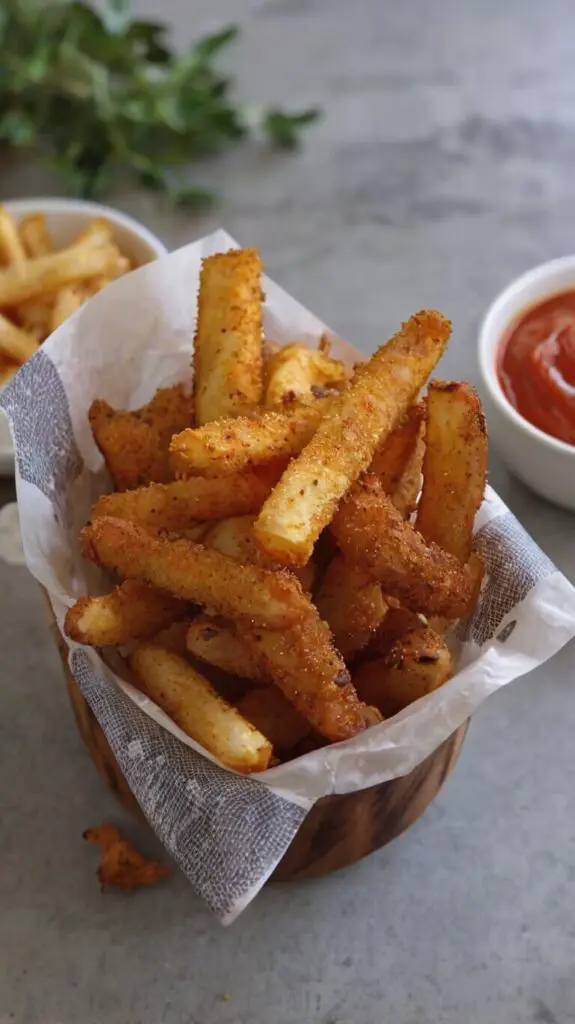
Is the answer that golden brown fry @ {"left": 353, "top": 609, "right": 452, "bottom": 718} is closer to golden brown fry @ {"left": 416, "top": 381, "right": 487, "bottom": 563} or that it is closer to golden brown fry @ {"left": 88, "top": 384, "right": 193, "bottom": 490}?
golden brown fry @ {"left": 416, "top": 381, "right": 487, "bottom": 563}

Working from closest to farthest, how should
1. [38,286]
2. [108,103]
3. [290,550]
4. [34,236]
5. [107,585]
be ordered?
[290,550], [107,585], [38,286], [34,236], [108,103]

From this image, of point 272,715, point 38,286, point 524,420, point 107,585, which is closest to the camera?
point 272,715

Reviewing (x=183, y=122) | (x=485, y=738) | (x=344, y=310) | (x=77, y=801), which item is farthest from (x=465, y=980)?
(x=183, y=122)

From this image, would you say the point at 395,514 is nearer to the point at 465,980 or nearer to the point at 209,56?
the point at 465,980

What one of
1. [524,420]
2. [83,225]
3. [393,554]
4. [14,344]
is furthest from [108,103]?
[393,554]

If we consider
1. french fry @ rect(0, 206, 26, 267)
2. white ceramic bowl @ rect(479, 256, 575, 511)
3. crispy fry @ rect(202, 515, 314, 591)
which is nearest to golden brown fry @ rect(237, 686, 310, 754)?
crispy fry @ rect(202, 515, 314, 591)

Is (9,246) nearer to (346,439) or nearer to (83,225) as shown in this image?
(83,225)
